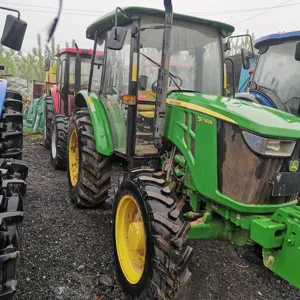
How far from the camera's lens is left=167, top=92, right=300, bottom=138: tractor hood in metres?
2.19

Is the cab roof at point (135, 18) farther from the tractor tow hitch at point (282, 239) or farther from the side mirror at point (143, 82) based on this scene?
→ the tractor tow hitch at point (282, 239)

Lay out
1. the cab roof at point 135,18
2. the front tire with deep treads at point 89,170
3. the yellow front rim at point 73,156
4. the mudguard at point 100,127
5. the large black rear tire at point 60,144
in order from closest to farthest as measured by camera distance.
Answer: the cab roof at point 135,18, the mudguard at point 100,127, the front tire with deep treads at point 89,170, the yellow front rim at point 73,156, the large black rear tire at point 60,144

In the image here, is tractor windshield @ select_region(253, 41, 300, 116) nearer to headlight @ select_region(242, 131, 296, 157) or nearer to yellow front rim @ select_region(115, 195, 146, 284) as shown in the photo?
headlight @ select_region(242, 131, 296, 157)

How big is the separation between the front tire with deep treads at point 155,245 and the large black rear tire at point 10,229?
0.85m

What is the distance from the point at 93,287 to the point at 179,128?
1465 mm

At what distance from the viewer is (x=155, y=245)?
233 centimetres

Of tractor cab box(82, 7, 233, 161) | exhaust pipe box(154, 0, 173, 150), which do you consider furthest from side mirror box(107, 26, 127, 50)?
exhaust pipe box(154, 0, 173, 150)

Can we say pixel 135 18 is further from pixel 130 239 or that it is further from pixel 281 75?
pixel 281 75

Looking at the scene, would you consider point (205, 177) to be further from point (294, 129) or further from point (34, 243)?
point (34, 243)

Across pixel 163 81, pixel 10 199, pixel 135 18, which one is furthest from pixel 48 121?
pixel 10 199

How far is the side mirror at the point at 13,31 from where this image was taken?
2.81 meters

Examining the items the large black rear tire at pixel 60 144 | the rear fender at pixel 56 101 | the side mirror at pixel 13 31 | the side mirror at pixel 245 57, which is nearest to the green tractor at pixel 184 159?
the side mirror at pixel 245 57

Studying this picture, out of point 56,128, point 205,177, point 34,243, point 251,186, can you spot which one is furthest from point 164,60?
point 56,128

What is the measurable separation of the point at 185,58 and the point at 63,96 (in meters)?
4.59
